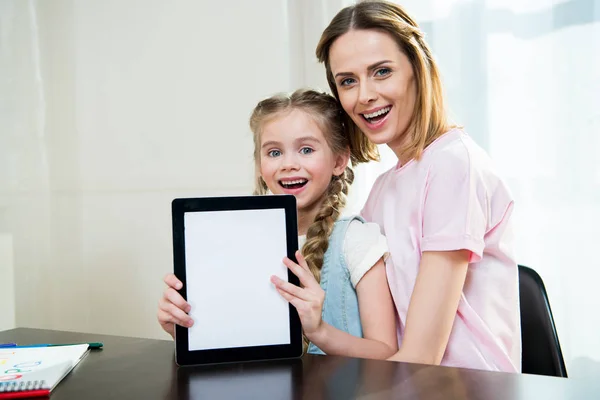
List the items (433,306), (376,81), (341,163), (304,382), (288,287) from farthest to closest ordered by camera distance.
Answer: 1. (341,163)
2. (376,81)
3. (433,306)
4. (288,287)
5. (304,382)

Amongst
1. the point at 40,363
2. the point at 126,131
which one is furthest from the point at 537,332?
the point at 126,131

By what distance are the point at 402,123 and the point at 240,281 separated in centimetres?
52

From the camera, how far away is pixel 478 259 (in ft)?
3.44

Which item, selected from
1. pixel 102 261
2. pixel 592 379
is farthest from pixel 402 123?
pixel 102 261

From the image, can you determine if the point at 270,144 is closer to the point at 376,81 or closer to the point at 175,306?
the point at 376,81

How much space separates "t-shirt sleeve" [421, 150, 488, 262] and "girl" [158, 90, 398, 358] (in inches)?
3.9

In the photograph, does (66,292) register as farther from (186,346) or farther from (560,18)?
(560,18)

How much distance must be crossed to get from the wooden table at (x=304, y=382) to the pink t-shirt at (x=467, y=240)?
13.3 inches

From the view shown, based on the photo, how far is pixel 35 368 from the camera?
0.76m

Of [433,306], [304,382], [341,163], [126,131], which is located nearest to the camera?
[304,382]

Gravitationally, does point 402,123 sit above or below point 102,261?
above

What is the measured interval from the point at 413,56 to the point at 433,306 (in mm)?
458

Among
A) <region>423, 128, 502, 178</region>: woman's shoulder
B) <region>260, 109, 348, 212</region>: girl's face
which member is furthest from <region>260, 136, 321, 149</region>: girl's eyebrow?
<region>423, 128, 502, 178</region>: woman's shoulder

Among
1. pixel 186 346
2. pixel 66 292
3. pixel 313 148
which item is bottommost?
pixel 66 292
